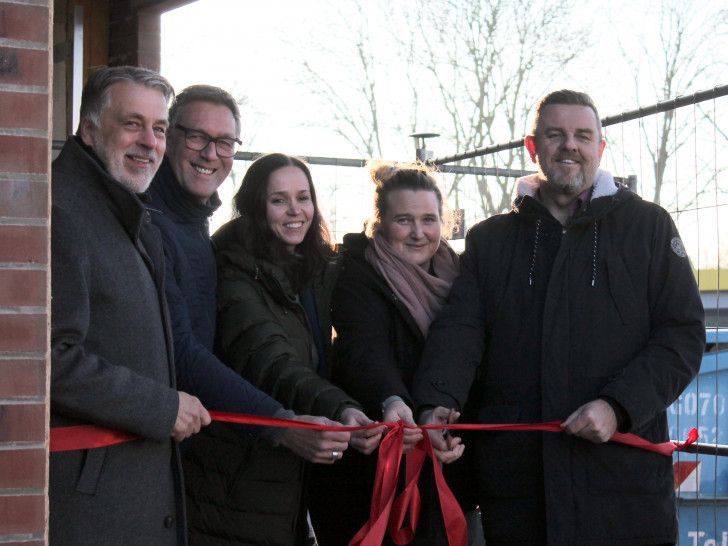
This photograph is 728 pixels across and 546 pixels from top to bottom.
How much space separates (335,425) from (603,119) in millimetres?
2306

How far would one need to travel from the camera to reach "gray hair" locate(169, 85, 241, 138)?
3.53m

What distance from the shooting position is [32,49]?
2.19 metres

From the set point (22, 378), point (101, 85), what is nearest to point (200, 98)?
point (101, 85)

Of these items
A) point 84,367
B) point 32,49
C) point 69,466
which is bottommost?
point 69,466

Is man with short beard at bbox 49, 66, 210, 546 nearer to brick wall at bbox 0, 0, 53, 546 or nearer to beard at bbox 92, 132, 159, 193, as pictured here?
beard at bbox 92, 132, 159, 193

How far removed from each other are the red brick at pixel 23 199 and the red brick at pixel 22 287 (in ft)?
0.44

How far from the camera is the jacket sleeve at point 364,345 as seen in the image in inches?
136

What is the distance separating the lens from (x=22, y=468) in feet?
7.21

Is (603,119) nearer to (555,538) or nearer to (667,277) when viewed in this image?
(667,277)

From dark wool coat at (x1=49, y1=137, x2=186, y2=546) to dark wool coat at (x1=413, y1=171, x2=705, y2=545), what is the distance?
41.7 inches

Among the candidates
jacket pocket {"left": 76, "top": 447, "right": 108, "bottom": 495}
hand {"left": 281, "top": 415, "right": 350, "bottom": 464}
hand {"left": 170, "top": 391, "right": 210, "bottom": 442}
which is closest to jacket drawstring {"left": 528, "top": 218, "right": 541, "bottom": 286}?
hand {"left": 281, "top": 415, "right": 350, "bottom": 464}

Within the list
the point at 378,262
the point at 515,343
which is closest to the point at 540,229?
the point at 515,343

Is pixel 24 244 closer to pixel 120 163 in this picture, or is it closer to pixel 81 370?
pixel 81 370

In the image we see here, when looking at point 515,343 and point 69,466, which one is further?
point 515,343
